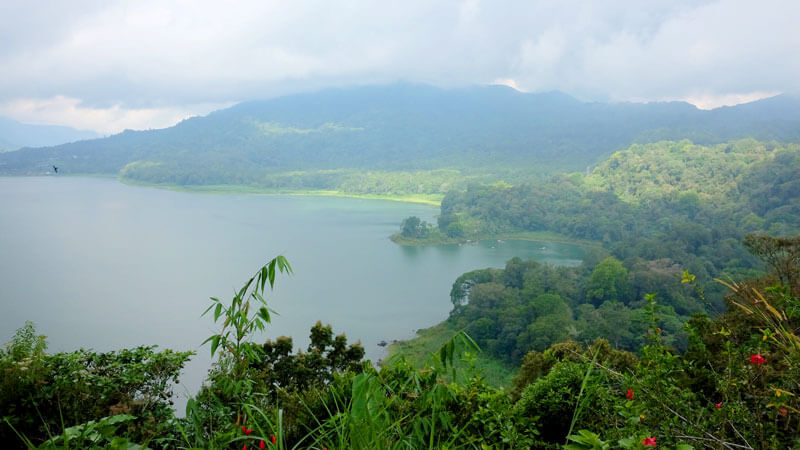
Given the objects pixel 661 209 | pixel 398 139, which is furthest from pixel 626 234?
pixel 398 139

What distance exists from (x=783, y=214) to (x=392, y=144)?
59.5m

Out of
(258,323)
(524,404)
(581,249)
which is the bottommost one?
(581,249)

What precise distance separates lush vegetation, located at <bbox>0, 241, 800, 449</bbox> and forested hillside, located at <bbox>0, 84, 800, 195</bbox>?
154ft

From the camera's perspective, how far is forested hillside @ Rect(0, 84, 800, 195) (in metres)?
55.9

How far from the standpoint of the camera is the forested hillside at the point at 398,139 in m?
55.9

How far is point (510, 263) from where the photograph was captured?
17.0 m

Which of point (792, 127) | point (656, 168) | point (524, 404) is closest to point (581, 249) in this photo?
point (656, 168)

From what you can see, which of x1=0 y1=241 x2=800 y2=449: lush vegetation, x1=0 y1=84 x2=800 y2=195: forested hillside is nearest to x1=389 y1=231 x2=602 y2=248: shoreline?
x1=0 y1=84 x2=800 y2=195: forested hillside

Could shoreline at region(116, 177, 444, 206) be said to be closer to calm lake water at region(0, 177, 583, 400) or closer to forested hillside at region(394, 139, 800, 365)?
calm lake water at region(0, 177, 583, 400)

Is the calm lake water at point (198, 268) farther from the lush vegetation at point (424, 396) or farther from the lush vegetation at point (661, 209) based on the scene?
the lush vegetation at point (424, 396)

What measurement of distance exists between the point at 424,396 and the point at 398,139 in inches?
3215

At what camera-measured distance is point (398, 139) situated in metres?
81.4

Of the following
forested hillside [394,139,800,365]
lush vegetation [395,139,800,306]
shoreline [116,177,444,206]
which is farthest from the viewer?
shoreline [116,177,444,206]

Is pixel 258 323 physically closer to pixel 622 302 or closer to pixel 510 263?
pixel 622 302
